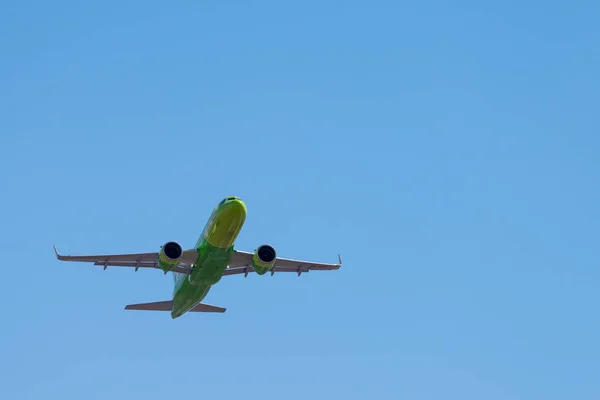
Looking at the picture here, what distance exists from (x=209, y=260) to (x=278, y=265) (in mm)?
7714

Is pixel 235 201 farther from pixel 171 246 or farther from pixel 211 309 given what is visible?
pixel 211 309

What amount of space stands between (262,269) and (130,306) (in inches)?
477

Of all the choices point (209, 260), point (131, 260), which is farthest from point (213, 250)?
point (131, 260)

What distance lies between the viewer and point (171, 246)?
224ft

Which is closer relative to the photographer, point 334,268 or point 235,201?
point 235,201

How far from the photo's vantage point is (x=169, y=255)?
67938 mm

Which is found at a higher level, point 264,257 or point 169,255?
point 264,257

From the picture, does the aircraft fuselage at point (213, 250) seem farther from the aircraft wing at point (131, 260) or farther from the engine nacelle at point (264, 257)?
the engine nacelle at point (264, 257)

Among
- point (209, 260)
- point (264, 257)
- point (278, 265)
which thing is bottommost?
point (209, 260)

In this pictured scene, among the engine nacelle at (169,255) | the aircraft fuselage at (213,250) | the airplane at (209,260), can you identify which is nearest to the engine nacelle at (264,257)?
the airplane at (209,260)

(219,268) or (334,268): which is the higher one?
(334,268)

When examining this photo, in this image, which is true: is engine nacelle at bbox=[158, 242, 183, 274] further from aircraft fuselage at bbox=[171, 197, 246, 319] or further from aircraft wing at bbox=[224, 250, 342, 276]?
aircraft wing at bbox=[224, 250, 342, 276]

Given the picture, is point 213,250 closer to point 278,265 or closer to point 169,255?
point 169,255

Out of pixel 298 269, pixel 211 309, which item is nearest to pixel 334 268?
pixel 298 269
